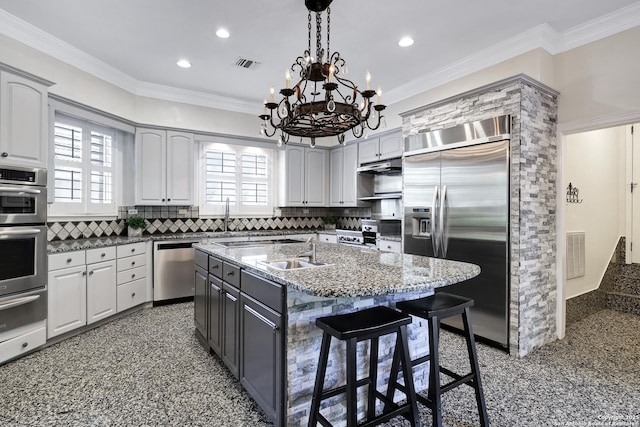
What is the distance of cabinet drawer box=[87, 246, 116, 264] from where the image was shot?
3.55 m

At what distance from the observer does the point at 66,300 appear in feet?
10.8

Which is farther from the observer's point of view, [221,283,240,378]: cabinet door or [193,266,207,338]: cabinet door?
[193,266,207,338]: cabinet door

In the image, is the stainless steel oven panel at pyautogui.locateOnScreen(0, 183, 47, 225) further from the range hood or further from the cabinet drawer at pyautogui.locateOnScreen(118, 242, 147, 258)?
the range hood

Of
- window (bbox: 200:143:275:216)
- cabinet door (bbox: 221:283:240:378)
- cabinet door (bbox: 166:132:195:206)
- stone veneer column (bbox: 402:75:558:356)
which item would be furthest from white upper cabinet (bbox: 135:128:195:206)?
stone veneer column (bbox: 402:75:558:356)

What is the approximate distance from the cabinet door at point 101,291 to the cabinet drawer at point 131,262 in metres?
0.11

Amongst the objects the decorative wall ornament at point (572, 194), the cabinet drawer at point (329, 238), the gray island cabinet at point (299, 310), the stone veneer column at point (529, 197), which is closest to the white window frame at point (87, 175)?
the gray island cabinet at point (299, 310)

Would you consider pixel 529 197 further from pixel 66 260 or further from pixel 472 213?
pixel 66 260

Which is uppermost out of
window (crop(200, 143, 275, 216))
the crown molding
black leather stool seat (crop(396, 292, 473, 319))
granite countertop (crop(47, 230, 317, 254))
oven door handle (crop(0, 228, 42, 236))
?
the crown molding

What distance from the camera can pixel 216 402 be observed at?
7.53ft

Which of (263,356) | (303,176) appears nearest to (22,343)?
(263,356)

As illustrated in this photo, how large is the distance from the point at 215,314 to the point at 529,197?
296 centimetres

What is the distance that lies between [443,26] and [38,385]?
14.5ft

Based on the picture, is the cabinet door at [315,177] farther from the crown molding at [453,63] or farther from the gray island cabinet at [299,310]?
the gray island cabinet at [299,310]

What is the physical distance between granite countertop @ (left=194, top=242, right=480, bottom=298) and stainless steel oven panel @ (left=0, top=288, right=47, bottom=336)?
1.66 metres
